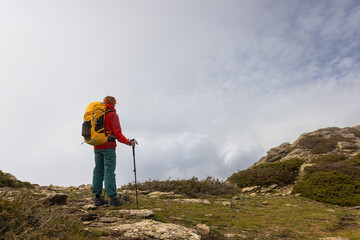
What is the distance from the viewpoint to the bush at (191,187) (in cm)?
1056

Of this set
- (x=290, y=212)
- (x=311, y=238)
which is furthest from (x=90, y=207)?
(x=290, y=212)

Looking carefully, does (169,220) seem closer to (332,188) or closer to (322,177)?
(332,188)

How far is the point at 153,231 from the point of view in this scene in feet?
12.2

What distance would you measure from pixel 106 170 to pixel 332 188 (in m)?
11.7

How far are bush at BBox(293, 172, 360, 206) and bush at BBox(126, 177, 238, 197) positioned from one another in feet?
13.4

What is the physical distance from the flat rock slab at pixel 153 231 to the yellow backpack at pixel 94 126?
7.89ft

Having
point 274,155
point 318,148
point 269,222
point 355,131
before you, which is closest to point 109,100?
point 269,222

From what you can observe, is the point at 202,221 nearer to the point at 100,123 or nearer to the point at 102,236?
the point at 102,236

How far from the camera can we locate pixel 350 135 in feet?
82.4

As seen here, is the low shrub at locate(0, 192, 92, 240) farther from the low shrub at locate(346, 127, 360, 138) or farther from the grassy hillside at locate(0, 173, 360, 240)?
the low shrub at locate(346, 127, 360, 138)

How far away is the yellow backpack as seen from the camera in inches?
218

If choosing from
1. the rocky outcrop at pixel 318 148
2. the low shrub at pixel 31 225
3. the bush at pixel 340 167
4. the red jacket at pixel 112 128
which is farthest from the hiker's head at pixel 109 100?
the rocky outcrop at pixel 318 148

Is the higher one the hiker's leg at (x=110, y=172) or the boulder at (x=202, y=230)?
the hiker's leg at (x=110, y=172)

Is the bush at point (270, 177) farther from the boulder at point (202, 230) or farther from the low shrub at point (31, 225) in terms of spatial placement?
the low shrub at point (31, 225)
